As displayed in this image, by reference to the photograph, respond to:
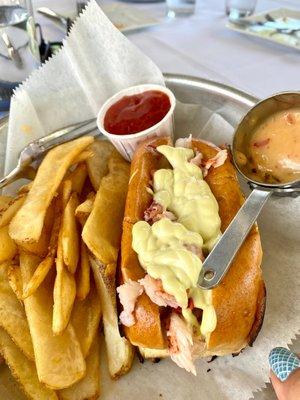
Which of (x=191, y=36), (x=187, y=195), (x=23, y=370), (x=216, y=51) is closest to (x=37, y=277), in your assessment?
(x=23, y=370)

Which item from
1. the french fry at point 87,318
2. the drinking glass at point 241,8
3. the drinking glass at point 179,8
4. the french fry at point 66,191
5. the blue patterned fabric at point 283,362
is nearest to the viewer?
the blue patterned fabric at point 283,362

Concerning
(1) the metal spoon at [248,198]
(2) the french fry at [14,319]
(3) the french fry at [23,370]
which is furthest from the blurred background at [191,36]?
(3) the french fry at [23,370]

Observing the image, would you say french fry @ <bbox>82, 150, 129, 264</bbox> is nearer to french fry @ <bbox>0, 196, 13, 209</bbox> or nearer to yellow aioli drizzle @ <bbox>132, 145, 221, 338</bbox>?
yellow aioli drizzle @ <bbox>132, 145, 221, 338</bbox>

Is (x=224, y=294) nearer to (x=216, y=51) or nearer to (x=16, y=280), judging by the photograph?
(x=16, y=280)

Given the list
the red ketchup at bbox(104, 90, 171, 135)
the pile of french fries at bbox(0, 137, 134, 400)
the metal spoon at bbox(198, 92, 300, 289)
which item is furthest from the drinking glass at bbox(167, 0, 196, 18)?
the pile of french fries at bbox(0, 137, 134, 400)

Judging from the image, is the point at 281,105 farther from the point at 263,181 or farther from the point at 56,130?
the point at 56,130

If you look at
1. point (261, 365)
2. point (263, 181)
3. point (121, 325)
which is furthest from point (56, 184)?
point (261, 365)

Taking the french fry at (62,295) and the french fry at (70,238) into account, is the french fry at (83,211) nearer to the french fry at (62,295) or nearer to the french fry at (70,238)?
the french fry at (70,238)
